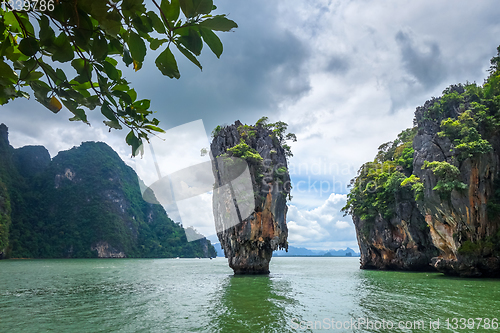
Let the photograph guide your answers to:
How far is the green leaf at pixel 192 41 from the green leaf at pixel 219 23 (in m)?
0.04

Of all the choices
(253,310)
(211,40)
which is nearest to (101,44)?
(211,40)

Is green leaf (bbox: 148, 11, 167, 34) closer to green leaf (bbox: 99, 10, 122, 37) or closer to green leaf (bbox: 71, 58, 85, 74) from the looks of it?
green leaf (bbox: 99, 10, 122, 37)

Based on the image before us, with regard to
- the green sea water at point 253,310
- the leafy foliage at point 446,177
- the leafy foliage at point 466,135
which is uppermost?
the leafy foliage at point 466,135

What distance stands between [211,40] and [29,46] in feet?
2.27

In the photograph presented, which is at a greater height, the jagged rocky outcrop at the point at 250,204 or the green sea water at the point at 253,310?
the jagged rocky outcrop at the point at 250,204

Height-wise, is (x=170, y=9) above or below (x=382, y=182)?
below

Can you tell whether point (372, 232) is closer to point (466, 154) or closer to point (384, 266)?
point (384, 266)

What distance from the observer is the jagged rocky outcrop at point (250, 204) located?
21.0 metres

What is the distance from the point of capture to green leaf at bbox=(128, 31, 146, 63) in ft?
3.01

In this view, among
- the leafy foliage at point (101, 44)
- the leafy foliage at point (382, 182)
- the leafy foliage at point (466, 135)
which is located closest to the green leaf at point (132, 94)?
the leafy foliage at point (101, 44)

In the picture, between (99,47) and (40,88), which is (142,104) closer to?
(99,47)

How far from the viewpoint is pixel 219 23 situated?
2.72 ft

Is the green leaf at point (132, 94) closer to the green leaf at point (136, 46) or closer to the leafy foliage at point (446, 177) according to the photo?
the green leaf at point (136, 46)

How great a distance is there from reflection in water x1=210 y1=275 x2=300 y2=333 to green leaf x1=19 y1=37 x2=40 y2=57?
8.06 m
